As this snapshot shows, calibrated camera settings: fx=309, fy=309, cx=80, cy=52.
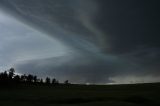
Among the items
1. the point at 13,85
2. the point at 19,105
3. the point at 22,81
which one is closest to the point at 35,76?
the point at 22,81

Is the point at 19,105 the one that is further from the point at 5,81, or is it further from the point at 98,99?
the point at 5,81

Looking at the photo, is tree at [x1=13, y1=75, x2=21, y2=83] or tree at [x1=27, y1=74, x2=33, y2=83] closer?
tree at [x1=13, y1=75, x2=21, y2=83]

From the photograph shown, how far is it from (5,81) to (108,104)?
83461mm

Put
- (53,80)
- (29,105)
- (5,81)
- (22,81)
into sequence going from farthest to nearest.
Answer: (53,80) → (22,81) → (5,81) → (29,105)

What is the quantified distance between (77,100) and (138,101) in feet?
55.5

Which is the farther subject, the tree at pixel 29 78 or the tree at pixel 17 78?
the tree at pixel 29 78

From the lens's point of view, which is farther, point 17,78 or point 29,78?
point 29,78

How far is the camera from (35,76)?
183500mm

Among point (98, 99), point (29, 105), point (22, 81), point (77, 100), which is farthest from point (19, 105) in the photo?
point (22, 81)

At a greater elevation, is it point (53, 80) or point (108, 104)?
point (53, 80)

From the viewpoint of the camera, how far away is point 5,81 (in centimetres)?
14725

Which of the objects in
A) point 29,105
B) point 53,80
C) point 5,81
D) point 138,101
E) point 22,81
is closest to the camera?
point 29,105

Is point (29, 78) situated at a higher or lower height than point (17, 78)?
higher

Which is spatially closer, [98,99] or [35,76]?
[98,99]
